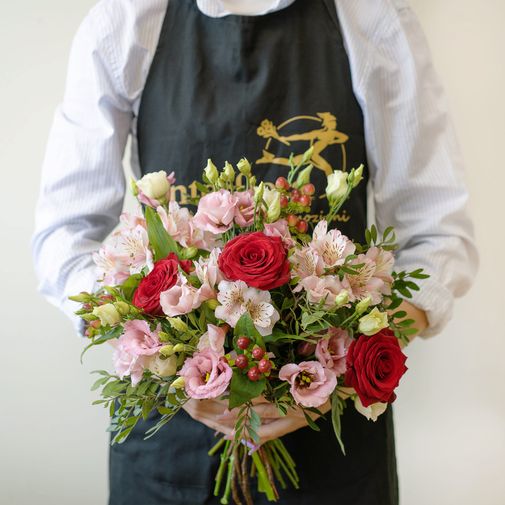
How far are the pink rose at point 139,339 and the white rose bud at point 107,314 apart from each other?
2 centimetres

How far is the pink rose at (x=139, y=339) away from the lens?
0.54 m

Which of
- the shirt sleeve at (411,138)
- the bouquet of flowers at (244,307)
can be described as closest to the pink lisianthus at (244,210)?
the bouquet of flowers at (244,307)

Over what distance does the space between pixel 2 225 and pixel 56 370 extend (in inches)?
14.3

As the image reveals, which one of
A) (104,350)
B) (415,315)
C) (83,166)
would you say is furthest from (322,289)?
(104,350)

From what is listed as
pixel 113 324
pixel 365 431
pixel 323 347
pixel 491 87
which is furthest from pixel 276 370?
pixel 491 87

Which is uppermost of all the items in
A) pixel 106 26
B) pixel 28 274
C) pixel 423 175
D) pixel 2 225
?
pixel 106 26

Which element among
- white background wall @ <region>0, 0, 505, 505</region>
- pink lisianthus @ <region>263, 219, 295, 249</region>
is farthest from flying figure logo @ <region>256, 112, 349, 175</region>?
white background wall @ <region>0, 0, 505, 505</region>

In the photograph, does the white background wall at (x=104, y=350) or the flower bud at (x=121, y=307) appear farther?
the white background wall at (x=104, y=350)

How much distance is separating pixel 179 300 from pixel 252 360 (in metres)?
0.09

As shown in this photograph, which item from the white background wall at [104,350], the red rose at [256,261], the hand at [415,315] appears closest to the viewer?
the red rose at [256,261]

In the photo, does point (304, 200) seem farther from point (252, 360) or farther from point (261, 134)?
point (261, 134)

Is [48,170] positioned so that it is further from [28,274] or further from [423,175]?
[423,175]

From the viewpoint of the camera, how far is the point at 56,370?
53.4 inches

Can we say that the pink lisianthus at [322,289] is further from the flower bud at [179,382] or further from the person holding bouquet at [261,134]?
the person holding bouquet at [261,134]
